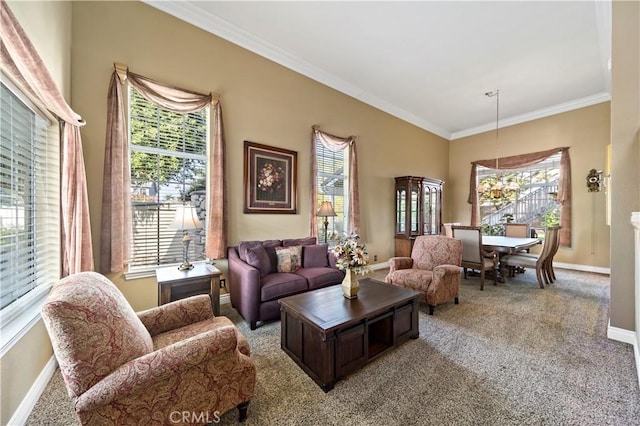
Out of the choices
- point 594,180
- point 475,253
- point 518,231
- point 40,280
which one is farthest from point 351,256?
point 594,180

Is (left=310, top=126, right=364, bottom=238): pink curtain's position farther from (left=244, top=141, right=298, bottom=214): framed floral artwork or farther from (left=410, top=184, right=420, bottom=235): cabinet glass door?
(left=410, top=184, right=420, bottom=235): cabinet glass door

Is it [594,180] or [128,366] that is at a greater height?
[594,180]

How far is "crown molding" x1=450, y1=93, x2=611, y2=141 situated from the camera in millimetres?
5150

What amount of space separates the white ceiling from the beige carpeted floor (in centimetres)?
378

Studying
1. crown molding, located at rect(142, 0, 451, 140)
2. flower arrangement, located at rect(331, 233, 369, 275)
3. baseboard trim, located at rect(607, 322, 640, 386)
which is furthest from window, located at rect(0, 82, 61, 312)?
baseboard trim, located at rect(607, 322, 640, 386)

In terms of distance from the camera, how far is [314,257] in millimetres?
3596

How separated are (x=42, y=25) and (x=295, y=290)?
3.15 metres

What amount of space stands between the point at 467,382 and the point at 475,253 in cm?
282

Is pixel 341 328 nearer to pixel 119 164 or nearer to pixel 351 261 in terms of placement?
pixel 351 261

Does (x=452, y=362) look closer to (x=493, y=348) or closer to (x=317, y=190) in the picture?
(x=493, y=348)

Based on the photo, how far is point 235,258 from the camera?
315 cm

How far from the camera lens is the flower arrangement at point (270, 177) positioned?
12.5 feet

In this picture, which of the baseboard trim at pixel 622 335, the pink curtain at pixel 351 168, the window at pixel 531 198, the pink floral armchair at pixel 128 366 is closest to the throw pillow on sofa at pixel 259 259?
the pink floral armchair at pixel 128 366

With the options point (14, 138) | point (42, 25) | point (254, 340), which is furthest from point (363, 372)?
point (42, 25)
